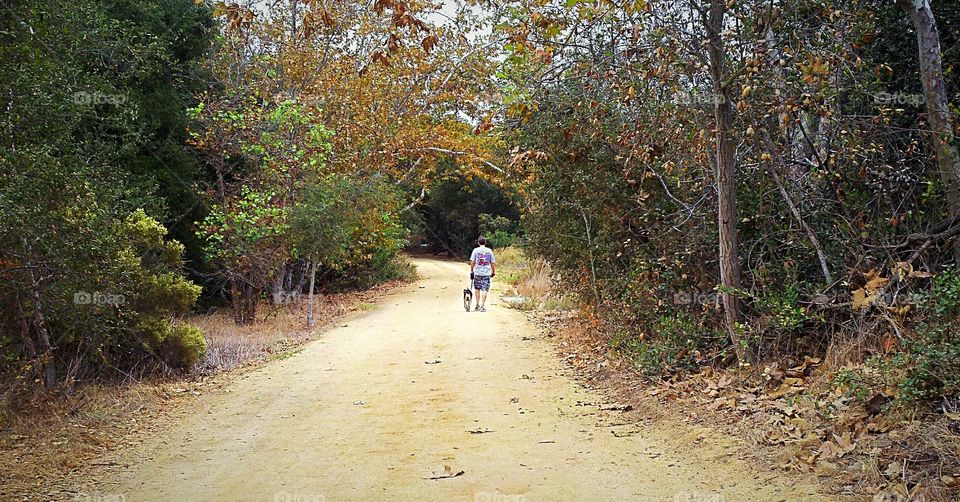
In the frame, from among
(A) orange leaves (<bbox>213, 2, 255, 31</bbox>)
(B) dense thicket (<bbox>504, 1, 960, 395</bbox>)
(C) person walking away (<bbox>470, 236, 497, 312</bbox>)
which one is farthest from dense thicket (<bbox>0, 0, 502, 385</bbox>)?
(C) person walking away (<bbox>470, 236, 497, 312</bbox>)

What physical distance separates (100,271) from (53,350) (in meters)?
1.47

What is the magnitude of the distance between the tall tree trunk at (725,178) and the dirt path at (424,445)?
5.02ft

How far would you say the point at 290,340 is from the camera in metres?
15.7

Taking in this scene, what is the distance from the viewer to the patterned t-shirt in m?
17.9

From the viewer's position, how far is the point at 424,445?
715 cm

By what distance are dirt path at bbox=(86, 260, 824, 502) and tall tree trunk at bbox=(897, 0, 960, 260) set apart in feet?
10.2

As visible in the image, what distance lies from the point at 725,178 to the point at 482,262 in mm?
10496

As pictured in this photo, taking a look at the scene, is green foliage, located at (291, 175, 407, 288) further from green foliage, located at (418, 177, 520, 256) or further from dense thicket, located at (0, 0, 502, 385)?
green foliage, located at (418, 177, 520, 256)

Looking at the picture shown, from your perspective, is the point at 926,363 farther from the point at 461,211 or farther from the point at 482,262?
the point at 461,211

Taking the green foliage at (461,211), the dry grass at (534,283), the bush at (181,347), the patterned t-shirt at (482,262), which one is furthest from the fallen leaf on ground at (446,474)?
the green foliage at (461,211)

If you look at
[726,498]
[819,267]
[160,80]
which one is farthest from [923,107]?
[160,80]

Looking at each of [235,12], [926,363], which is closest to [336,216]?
[235,12]

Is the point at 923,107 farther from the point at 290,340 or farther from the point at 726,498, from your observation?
the point at 290,340

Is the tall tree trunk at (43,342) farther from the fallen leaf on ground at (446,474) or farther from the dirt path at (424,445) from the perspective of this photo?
the fallen leaf on ground at (446,474)
